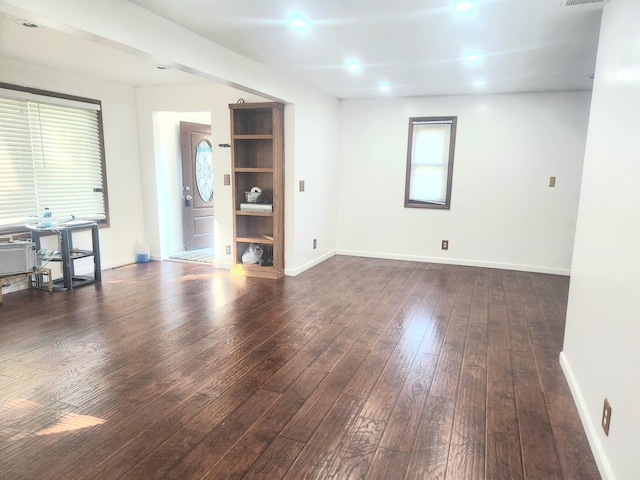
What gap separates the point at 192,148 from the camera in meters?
6.18

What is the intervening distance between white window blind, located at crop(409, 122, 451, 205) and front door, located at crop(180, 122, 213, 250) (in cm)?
309

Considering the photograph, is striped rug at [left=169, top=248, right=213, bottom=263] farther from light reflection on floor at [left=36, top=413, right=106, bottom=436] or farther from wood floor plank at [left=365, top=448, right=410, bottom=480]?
wood floor plank at [left=365, top=448, right=410, bottom=480]

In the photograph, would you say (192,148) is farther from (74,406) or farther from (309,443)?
(309,443)

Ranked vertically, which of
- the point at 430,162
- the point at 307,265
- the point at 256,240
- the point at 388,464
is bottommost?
the point at 388,464

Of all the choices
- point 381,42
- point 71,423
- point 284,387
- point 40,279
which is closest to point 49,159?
point 40,279

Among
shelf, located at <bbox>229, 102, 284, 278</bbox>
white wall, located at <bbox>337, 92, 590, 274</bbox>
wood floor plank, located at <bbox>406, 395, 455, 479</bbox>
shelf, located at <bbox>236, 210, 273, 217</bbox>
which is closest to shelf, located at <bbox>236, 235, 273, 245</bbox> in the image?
shelf, located at <bbox>229, 102, 284, 278</bbox>

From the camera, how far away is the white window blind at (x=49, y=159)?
414 centimetres

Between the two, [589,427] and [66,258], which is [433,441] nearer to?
[589,427]

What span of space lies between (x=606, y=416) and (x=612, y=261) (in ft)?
2.25

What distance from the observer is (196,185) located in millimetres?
6312

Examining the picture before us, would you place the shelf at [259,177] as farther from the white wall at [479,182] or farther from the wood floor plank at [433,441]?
the wood floor plank at [433,441]

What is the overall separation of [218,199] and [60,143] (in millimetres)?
1846

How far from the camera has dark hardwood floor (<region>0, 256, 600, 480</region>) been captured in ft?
5.94

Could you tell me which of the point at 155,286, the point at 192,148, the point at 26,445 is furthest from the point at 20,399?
the point at 192,148
